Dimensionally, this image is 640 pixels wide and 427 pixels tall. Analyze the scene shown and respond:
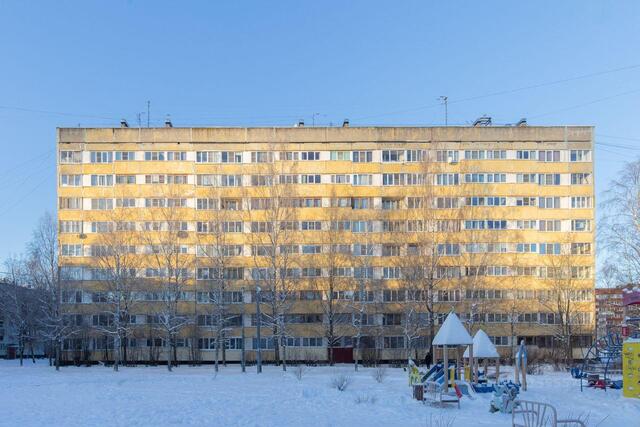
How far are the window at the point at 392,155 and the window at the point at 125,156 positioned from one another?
2486 cm

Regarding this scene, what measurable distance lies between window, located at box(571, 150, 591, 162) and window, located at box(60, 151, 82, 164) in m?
A: 49.4

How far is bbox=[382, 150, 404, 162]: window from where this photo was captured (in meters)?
63.6

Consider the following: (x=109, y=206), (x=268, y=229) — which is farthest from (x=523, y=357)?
(x=109, y=206)

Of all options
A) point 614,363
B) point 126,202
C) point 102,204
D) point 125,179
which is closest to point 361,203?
point 126,202

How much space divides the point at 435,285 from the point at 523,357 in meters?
28.7

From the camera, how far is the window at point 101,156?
6384cm

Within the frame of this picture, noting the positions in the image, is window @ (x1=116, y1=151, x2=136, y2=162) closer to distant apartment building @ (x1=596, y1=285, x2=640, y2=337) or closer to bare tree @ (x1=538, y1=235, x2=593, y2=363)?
bare tree @ (x1=538, y1=235, x2=593, y2=363)

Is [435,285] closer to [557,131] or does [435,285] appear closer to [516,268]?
[516,268]

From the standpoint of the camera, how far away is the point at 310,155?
63406 mm

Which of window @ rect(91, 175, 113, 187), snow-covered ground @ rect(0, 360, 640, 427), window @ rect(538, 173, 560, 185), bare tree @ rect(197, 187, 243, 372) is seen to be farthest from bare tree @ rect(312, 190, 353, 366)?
snow-covered ground @ rect(0, 360, 640, 427)

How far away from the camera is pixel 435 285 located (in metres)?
57.2

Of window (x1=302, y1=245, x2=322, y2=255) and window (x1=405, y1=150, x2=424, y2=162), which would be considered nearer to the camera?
window (x1=302, y1=245, x2=322, y2=255)

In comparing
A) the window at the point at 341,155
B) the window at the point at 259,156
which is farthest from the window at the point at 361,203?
the window at the point at 259,156

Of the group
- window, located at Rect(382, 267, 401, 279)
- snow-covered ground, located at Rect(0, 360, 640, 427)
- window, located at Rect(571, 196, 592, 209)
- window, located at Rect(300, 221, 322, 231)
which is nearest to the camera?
snow-covered ground, located at Rect(0, 360, 640, 427)
